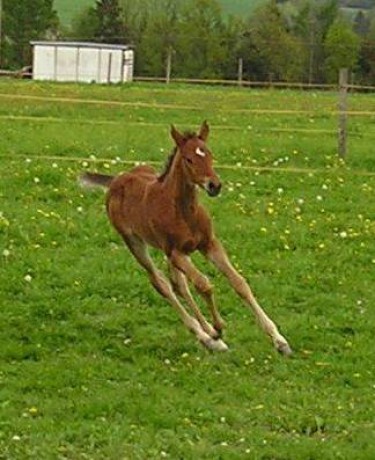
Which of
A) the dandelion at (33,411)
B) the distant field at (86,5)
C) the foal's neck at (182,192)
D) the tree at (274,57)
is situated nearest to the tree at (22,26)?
the tree at (274,57)

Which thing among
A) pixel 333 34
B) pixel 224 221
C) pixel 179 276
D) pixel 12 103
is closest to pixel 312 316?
pixel 179 276

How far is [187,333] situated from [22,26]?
59.5 m

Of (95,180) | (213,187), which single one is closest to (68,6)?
(95,180)

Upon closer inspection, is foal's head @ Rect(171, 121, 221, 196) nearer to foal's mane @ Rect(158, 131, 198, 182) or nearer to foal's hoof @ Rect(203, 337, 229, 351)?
foal's mane @ Rect(158, 131, 198, 182)

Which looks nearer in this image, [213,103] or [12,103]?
[12,103]

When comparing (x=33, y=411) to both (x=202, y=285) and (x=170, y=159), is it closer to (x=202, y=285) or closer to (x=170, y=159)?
(x=202, y=285)

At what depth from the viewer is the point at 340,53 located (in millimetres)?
61906

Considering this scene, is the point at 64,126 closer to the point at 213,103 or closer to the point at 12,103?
the point at 12,103

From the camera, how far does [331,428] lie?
6.98 meters

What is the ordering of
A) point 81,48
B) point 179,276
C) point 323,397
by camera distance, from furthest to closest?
point 81,48, point 179,276, point 323,397

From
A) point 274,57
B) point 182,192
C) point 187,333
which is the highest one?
point 182,192

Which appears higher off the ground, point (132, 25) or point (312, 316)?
point (312, 316)

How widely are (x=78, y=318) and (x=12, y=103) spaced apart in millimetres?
18261

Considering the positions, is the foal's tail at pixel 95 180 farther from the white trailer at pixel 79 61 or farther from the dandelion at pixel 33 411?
the white trailer at pixel 79 61
